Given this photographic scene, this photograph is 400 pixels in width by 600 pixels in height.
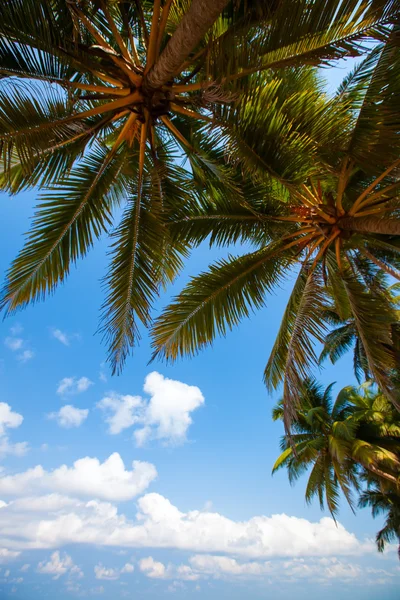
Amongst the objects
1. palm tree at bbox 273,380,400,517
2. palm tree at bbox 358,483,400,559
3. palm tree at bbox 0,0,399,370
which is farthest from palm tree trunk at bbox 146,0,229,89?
palm tree at bbox 358,483,400,559

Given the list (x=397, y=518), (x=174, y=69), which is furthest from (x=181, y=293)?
(x=397, y=518)

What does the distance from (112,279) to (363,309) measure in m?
3.97

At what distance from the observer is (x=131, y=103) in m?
5.80

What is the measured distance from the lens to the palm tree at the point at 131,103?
179 inches

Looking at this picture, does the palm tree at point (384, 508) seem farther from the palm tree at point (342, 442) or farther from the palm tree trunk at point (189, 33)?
the palm tree trunk at point (189, 33)

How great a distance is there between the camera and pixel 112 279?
7.00 meters

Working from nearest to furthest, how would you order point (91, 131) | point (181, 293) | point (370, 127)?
1. point (370, 127)
2. point (91, 131)
3. point (181, 293)

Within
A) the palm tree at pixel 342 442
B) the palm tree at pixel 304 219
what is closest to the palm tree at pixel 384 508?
the palm tree at pixel 342 442

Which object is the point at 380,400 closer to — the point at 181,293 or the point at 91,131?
the point at 181,293

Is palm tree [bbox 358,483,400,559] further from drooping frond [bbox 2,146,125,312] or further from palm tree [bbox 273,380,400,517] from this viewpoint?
drooping frond [bbox 2,146,125,312]

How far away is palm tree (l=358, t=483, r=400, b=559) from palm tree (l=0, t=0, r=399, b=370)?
72.0 ft

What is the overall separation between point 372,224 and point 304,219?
49.7 inches

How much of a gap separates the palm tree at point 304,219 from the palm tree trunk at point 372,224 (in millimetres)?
18

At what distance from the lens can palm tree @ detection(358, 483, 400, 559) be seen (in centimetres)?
2403
